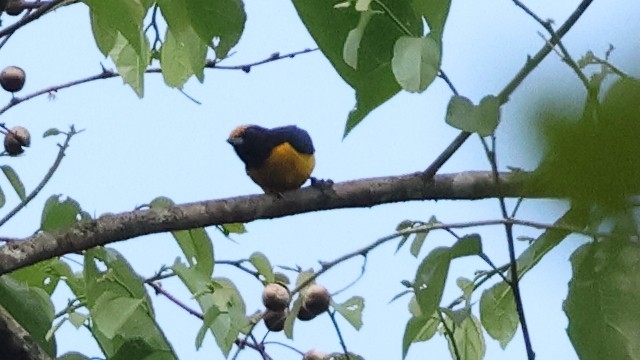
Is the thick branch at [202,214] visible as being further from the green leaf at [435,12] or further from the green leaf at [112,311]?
the green leaf at [435,12]

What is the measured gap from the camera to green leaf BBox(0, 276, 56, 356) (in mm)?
996

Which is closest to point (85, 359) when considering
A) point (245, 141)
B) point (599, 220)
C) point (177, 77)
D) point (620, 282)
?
point (177, 77)

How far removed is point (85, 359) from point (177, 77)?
0.35 m

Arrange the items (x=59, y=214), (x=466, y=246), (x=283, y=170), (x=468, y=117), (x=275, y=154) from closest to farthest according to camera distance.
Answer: (x=468, y=117)
(x=466, y=246)
(x=59, y=214)
(x=283, y=170)
(x=275, y=154)

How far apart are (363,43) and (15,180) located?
0.70 meters

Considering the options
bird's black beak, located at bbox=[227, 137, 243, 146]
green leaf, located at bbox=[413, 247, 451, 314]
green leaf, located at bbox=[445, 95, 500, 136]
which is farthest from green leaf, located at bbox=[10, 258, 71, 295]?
green leaf, located at bbox=[445, 95, 500, 136]

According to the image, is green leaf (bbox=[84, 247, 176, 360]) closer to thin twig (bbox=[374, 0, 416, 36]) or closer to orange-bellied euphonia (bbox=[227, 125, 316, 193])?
orange-bellied euphonia (bbox=[227, 125, 316, 193])

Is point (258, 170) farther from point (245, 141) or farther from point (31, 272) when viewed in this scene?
point (31, 272)

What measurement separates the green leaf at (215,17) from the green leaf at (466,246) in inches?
9.8

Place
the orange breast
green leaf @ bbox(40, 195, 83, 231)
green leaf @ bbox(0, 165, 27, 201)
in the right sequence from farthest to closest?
the orange breast, green leaf @ bbox(0, 165, 27, 201), green leaf @ bbox(40, 195, 83, 231)

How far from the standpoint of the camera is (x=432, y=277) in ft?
2.40

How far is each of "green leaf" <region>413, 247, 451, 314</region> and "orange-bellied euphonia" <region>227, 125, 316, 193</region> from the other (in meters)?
0.58

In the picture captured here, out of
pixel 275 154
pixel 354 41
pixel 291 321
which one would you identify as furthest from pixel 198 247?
pixel 354 41

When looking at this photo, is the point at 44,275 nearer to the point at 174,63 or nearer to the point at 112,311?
the point at 112,311
